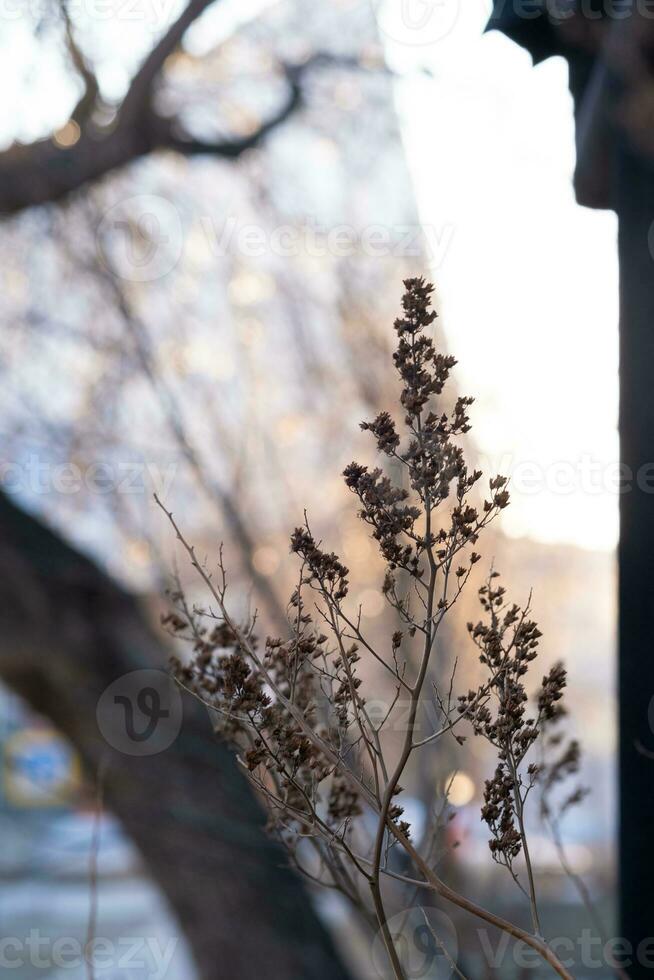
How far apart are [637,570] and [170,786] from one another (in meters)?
2.39

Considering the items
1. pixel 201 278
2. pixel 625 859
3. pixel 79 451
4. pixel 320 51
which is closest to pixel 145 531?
pixel 79 451

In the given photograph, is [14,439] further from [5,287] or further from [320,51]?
[320,51]

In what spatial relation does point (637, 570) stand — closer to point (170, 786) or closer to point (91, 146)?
point (170, 786)

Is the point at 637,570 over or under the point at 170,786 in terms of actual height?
under

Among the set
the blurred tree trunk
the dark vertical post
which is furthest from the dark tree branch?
the dark vertical post

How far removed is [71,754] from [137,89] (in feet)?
7.98

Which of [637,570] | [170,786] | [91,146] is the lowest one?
[637,570]

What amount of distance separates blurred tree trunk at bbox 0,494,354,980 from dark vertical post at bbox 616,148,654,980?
2.08 meters

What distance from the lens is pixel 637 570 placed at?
55.7 inches

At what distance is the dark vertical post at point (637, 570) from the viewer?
1.39 metres

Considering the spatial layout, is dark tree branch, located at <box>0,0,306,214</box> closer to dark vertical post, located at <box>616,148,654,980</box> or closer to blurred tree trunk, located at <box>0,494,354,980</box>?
blurred tree trunk, located at <box>0,494,354,980</box>

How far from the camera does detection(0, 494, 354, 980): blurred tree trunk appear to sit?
3.41m

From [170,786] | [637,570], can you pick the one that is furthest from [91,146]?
[637,570]

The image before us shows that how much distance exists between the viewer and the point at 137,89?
3.79 meters
